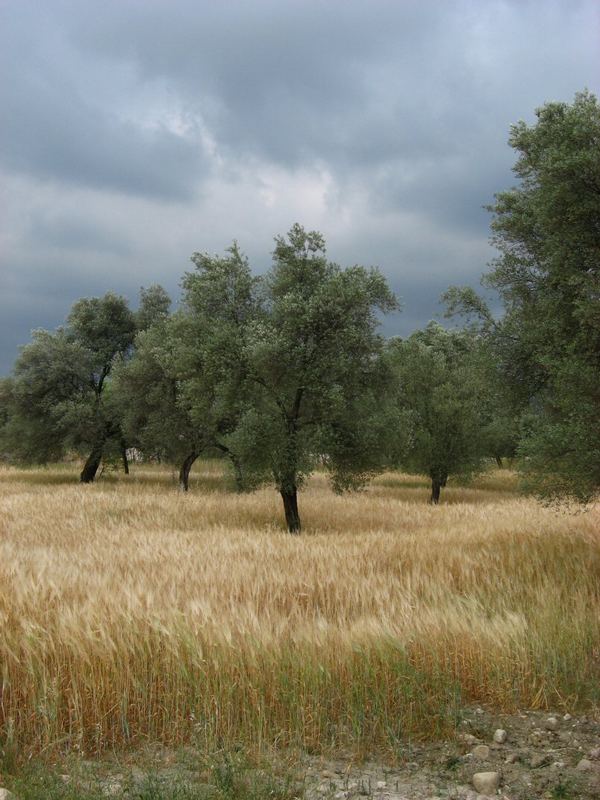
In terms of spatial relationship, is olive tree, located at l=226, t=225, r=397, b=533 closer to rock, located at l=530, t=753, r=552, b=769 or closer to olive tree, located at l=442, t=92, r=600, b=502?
olive tree, located at l=442, t=92, r=600, b=502

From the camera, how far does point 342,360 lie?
20.9m

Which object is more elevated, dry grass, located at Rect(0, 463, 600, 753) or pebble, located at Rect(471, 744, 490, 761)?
dry grass, located at Rect(0, 463, 600, 753)

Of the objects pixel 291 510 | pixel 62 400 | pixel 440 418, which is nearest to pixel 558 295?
pixel 291 510

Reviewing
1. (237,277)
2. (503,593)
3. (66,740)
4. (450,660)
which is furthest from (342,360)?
(66,740)

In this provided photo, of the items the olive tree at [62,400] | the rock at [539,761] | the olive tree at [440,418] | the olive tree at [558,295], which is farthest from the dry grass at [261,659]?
the olive tree at [62,400]

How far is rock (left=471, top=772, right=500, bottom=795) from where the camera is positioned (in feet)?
16.1

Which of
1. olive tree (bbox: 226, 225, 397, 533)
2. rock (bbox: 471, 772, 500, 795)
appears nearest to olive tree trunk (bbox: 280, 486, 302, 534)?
olive tree (bbox: 226, 225, 397, 533)

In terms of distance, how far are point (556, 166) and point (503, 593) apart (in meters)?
9.36

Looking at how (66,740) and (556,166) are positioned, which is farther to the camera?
(556,166)

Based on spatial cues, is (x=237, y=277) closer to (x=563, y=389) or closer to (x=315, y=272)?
(x=315, y=272)

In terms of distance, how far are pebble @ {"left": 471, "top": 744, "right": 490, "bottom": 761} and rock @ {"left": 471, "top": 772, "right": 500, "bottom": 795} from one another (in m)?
0.50

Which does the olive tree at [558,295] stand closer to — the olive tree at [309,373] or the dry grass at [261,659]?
the dry grass at [261,659]

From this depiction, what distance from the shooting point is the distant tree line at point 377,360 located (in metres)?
13.7

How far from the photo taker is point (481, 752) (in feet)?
18.3
